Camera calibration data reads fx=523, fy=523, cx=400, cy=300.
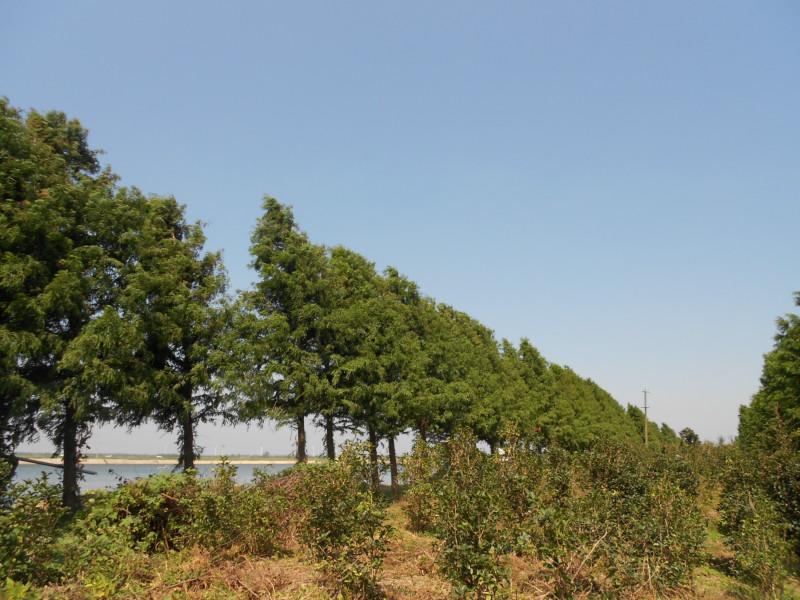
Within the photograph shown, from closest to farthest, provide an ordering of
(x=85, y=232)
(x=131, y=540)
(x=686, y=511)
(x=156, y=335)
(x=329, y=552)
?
1. (x=329, y=552)
2. (x=131, y=540)
3. (x=686, y=511)
4. (x=85, y=232)
5. (x=156, y=335)

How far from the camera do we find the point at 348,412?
15.6m

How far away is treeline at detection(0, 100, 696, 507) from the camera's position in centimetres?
1088

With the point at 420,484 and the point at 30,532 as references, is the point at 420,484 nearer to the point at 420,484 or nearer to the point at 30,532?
the point at 420,484

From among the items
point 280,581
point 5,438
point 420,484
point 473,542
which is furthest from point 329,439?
point 473,542

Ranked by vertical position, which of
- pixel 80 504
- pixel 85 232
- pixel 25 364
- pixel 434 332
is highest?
pixel 85 232

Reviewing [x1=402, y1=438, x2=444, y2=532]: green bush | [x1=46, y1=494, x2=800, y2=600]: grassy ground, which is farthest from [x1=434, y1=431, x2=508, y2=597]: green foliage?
[x1=402, y1=438, x2=444, y2=532]: green bush

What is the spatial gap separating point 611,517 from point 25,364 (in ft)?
38.8

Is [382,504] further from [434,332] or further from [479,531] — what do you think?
[434,332]

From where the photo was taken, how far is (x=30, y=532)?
21.0 ft

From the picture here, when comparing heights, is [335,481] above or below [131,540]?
above

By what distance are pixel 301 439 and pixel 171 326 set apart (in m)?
4.86

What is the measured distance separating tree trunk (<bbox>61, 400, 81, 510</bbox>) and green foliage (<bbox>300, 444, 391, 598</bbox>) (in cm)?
731

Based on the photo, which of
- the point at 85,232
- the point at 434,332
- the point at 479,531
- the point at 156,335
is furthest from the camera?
the point at 434,332

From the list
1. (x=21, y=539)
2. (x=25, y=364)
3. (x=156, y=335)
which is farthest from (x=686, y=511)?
(x=25, y=364)
